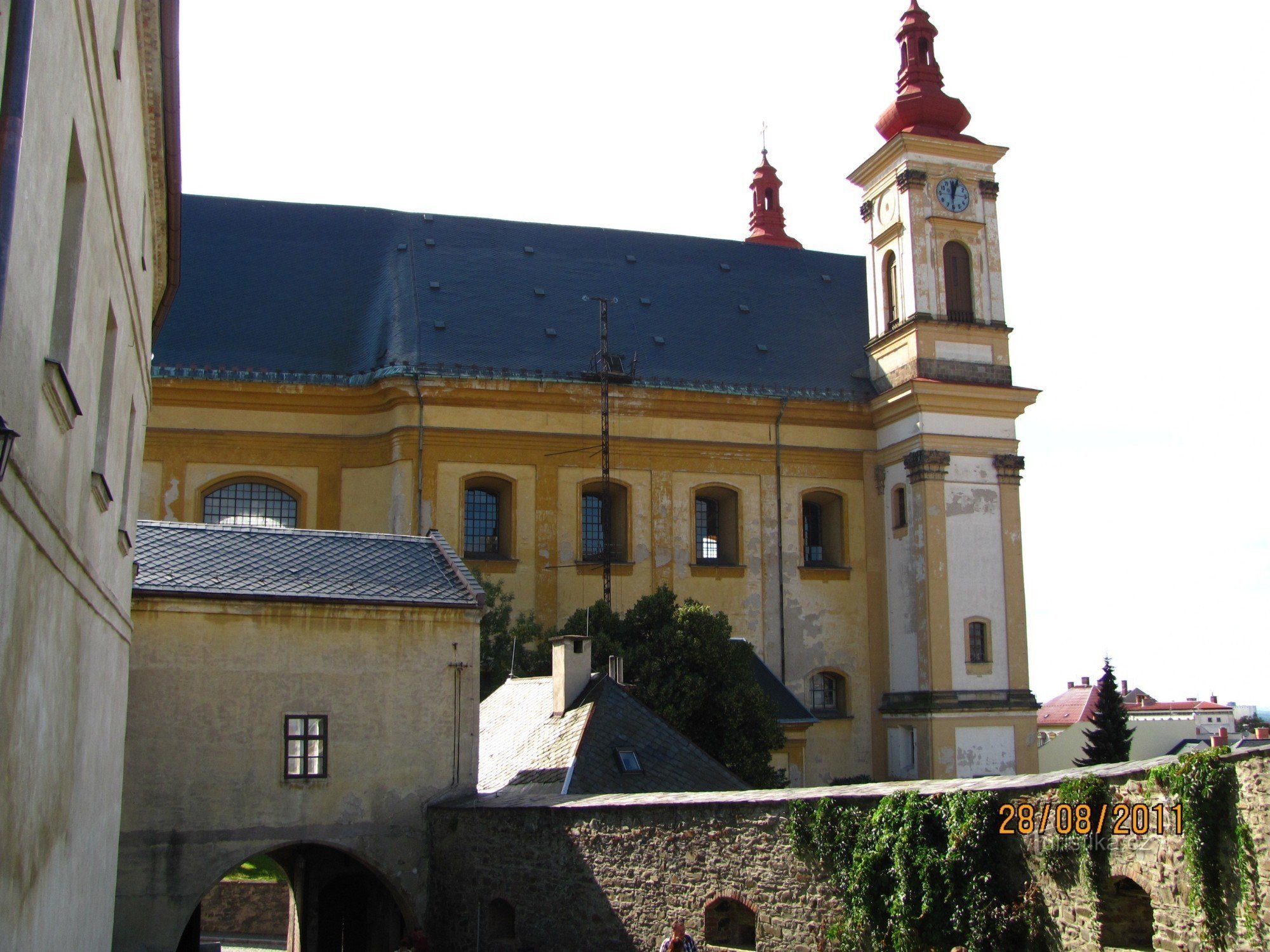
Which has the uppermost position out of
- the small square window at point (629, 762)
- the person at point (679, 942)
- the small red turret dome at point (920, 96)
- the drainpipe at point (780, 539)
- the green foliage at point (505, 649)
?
the small red turret dome at point (920, 96)

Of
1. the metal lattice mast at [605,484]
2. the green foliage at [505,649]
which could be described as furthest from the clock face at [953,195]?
the green foliage at [505,649]

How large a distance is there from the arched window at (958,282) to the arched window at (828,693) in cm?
900

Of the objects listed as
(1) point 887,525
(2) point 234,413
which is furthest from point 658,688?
(2) point 234,413

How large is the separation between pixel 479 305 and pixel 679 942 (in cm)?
2183

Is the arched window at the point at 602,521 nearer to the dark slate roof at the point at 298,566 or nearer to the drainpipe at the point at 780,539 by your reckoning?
the drainpipe at the point at 780,539

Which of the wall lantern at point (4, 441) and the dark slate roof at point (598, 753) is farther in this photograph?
the dark slate roof at point (598, 753)

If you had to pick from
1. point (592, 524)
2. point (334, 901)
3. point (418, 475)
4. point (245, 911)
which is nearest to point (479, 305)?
point (418, 475)

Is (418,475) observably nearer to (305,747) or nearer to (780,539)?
(780,539)

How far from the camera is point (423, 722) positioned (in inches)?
731

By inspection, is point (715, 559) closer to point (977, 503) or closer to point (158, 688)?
point (977, 503)

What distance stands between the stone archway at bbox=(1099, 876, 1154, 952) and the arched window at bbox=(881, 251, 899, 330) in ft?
82.0

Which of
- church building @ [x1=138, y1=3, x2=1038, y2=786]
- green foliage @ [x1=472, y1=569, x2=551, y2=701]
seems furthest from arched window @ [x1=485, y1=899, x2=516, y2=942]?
church building @ [x1=138, y1=3, x2=1038, y2=786]

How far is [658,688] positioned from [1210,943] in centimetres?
1715

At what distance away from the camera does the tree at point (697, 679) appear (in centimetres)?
2530
